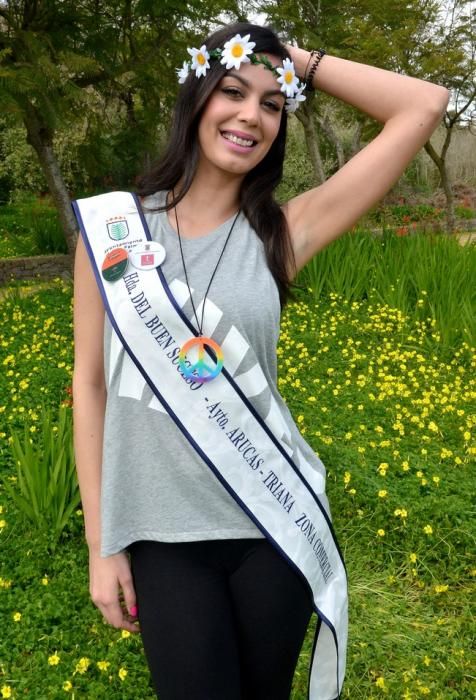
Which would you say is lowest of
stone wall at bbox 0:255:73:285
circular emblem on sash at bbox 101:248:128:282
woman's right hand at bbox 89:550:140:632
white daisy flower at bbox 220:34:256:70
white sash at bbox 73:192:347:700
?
stone wall at bbox 0:255:73:285

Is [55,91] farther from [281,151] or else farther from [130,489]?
[130,489]

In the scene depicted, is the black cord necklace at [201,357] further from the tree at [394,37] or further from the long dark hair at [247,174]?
the tree at [394,37]

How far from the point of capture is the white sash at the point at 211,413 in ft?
3.84

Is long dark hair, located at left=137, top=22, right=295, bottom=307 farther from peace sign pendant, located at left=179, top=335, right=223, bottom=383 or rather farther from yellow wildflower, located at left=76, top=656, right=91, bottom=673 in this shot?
yellow wildflower, located at left=76, top=656, right=91, bottom=673

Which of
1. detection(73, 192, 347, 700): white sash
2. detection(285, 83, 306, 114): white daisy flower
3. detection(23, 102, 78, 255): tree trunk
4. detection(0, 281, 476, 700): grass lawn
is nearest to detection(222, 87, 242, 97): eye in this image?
detection(285, 83, 306, 114): white daisy flower

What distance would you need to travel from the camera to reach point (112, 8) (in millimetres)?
5934

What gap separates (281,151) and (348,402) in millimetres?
2411

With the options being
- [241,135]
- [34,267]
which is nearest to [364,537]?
[241,135]

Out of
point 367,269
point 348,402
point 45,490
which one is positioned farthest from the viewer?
point 367,269

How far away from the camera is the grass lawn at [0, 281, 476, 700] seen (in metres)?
2.07

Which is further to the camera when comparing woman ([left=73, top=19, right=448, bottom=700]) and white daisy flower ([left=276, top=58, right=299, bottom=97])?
white daisy flower ([left=276, top=58, right=299, bottom=97])

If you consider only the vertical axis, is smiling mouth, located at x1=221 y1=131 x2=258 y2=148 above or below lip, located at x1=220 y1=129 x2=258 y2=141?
below

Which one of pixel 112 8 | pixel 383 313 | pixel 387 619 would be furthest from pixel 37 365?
pixel 112 8

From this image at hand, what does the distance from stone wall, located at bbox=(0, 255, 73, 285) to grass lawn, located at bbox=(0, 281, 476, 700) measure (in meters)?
3.03
